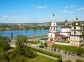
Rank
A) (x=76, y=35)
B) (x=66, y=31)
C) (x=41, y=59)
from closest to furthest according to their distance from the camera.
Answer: (x=41, y=59) < (x=76, y=35) < (x=66, y=31)

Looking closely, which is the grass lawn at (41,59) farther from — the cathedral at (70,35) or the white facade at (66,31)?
the white facade at (66,31)

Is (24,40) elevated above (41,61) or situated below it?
above

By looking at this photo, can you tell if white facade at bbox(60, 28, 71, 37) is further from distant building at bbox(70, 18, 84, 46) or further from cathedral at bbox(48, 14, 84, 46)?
distant building at bbox(70, 18, 84, 46)

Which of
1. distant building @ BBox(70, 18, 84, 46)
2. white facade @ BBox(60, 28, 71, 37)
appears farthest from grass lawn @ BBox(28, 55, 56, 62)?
white facade @ BBox(60, 28, 71, 37)

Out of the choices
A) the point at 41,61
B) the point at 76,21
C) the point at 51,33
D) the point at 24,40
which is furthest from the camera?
the point at 51,33

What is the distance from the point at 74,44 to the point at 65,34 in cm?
1086

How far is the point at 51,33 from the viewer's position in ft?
190

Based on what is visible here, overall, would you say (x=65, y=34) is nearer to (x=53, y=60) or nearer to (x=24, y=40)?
(x=24, y=40)

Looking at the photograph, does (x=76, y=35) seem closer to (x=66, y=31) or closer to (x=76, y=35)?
(x=76, y=35)

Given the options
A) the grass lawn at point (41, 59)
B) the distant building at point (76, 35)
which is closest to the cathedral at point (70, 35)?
the distant building at point (76, 35)

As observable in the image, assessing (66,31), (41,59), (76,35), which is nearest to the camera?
(41,59)

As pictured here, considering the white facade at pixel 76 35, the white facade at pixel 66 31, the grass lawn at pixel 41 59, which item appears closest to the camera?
the grass lawn at pixel 41 59

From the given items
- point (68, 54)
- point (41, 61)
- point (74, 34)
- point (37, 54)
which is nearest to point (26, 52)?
point (37, 54)

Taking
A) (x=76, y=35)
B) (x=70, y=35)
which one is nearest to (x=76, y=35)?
(x=76, y=35)
